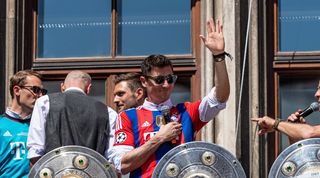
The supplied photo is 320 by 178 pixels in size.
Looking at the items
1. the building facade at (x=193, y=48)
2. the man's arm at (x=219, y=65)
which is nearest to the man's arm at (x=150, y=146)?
the man's arm at (x=219, y=65)

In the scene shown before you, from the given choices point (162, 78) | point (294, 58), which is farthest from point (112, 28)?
point (162, 78)

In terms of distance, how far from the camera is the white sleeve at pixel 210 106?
692 centimetres

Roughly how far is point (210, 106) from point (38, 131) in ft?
3.49

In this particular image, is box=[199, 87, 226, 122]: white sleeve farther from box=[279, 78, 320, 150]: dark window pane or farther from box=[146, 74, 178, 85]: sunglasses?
box=[279, 78, 320, 150]: dark window pane

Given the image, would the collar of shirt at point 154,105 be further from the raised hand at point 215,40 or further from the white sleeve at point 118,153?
the raised hand at point 215,40

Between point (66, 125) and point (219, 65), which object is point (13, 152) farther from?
point (219, 65)

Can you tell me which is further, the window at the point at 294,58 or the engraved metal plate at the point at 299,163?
the window at the point at 294,58

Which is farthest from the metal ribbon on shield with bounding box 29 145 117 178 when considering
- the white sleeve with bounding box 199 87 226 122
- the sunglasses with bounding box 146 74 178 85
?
the white sleeve with bounding box 199 87 226 122

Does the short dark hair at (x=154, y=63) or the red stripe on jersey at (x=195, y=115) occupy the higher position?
the short dark hair at (x=154, y=63)

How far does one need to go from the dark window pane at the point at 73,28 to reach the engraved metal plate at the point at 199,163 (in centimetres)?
222

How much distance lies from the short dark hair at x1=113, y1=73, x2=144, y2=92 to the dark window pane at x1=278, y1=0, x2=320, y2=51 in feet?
3.56

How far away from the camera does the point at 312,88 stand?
8375mm

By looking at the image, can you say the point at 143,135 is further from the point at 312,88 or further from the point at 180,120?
the point at 312,88

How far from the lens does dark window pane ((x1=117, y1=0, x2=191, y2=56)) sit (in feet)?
28.4
